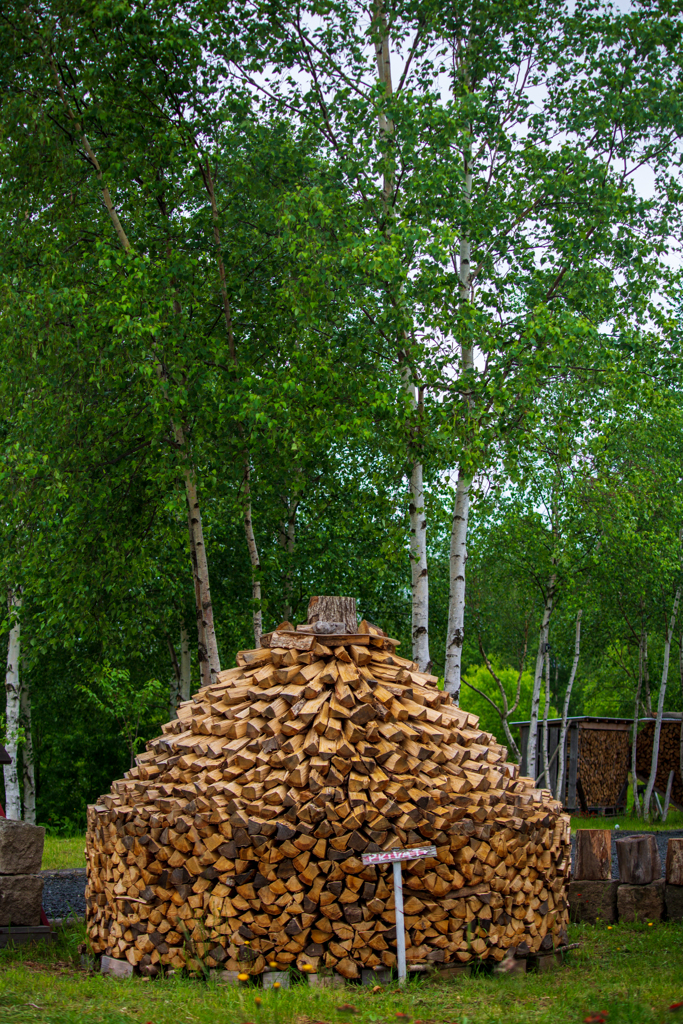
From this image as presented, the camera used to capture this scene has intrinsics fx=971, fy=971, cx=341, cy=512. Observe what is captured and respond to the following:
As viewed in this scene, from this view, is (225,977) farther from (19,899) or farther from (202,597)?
(202,597)

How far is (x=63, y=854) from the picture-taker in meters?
14.8

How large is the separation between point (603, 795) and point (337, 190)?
14891 mm

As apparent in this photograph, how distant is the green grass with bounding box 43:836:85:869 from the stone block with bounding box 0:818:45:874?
20.1 ft

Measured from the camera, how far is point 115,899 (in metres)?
6.50

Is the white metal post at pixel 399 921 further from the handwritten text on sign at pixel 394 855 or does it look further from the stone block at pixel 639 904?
the stone block at pixel 639 904

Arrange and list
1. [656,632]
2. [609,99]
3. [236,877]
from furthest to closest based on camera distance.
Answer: [656,632]
[609,99]
[236,877]

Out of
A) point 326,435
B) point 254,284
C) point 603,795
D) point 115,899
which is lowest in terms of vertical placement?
point 603,795

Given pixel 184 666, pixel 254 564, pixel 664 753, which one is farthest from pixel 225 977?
pixel 664 753

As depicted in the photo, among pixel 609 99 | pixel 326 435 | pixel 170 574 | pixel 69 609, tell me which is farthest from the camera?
pixel 170 574

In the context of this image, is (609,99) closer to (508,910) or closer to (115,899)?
(508,910)

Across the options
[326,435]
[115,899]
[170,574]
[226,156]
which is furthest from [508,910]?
[170,574]

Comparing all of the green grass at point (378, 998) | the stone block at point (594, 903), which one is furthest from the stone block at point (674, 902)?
the green grass at point (378, 998)

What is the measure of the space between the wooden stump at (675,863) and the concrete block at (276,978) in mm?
3665

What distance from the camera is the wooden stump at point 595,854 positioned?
26.4 feet
